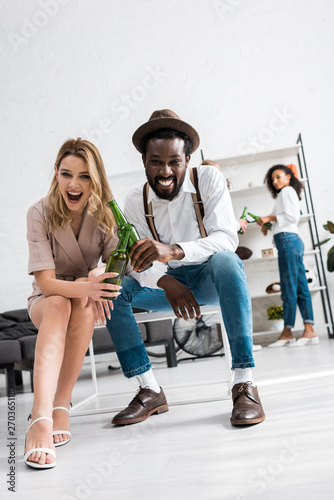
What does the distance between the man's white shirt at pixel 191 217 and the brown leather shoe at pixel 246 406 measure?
1.41 ft

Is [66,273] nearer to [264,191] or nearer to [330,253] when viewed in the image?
[330,253]

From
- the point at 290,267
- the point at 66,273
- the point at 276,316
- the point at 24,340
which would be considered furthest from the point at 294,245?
the point at 66,273

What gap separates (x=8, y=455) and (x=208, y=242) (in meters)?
0.90

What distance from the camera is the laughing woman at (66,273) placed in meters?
1.47

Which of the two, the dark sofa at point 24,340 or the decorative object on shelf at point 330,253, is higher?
the decorative object on shelf at point 330,253

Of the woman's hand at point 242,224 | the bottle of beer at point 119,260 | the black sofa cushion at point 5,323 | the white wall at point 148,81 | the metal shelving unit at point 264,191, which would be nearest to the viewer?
the bottle of beer at point 119,260

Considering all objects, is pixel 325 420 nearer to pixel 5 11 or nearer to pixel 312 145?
pixel 312 145

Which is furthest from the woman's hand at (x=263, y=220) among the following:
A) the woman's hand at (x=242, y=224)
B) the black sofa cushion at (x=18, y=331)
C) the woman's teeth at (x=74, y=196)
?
the woman's teeth at (x=74, y=196)

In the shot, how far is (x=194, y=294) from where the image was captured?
1.85m

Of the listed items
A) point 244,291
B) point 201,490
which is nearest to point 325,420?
point 244,291

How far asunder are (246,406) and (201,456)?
31cm

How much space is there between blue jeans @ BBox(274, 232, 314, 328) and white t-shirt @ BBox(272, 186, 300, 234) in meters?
0.05

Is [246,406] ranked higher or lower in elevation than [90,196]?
lower

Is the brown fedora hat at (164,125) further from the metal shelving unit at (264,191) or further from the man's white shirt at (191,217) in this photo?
the metal shelving unit at (264,191)
